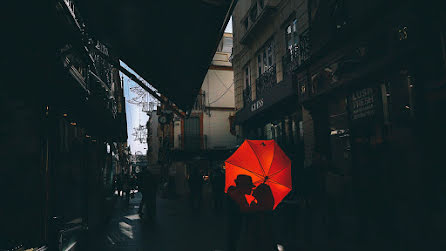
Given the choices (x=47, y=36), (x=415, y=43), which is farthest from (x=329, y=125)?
(x=47, y=36)

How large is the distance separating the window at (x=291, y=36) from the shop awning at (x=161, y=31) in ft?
38.7

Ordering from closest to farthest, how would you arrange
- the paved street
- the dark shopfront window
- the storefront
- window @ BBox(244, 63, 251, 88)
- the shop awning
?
the shop awning
the paved street
the dark shopfront window
the storefront
window @ BBox(244, 63, 251, 88)

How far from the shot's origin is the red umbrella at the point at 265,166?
4316 mm

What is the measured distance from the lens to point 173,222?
10.7m

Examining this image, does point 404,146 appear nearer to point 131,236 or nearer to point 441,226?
point 441,226

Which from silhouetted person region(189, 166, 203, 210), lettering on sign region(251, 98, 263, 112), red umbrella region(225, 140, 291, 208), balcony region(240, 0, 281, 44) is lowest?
silhouetted person region(189, 166, 203, 210)

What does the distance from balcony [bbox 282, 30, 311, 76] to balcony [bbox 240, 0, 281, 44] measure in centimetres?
290

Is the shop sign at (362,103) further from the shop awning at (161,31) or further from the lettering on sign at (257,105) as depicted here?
the shop awning at (161,31)

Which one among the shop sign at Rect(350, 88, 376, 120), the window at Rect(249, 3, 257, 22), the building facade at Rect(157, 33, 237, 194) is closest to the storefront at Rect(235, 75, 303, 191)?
the shop sign at Rect(350, 88, 376, 120)

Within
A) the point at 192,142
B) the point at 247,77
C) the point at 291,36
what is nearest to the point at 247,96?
the point at 247,77

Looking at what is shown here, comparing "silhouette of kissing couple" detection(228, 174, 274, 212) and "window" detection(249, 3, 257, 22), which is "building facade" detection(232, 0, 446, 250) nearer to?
"silhouette of kissing couple" detection(228, 174, 274, 212)

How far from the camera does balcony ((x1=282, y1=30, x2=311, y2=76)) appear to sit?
1387 centimetres

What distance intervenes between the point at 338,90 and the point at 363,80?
134 cm

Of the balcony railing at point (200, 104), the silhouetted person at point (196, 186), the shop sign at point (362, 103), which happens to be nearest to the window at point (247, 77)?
the silhouetted person at point (196, 186)
